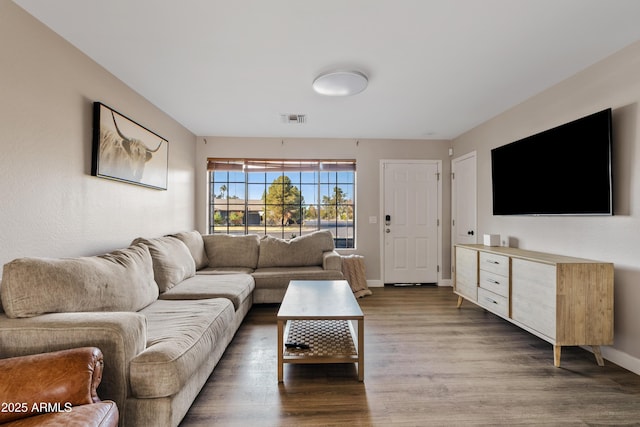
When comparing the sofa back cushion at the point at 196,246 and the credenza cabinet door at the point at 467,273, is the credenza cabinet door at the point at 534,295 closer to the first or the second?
the credenza cabinet door at the point at 467,273

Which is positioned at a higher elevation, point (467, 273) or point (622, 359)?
point (467, 273)

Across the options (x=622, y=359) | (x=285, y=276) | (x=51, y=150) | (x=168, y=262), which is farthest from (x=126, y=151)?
(x=622, y=359)

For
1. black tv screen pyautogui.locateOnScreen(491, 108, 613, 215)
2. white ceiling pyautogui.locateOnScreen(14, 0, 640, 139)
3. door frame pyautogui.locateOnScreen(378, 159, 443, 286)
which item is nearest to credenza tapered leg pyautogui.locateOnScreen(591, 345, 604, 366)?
black tv screen pyautogui.locateOnScreen(491, 108, 613, 215)

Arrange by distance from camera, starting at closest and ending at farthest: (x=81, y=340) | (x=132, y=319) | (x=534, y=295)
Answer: (x=81, y=340) < (x=132, y=319) < (x=534, y=295)

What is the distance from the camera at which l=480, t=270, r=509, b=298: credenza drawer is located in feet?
8.98

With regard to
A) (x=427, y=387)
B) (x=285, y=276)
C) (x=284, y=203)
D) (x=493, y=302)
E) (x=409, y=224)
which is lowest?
(x=427, y=387)

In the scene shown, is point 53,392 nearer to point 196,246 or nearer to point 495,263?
point 196,246

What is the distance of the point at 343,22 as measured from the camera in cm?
188

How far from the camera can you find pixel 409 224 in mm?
4730

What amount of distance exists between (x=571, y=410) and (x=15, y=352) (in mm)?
2932

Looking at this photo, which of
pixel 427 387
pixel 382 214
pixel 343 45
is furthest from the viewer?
pixel 382 214

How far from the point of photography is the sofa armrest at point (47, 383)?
1.07m

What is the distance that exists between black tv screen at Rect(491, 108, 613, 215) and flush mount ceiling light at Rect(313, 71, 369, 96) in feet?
5.92

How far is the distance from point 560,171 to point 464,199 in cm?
174
